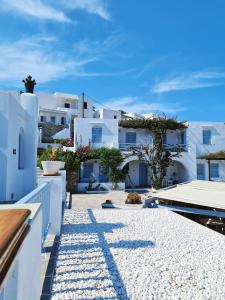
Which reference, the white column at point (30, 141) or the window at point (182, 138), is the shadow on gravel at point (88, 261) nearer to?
the white column at point (30, 141)

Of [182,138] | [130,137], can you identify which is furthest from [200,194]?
[182,138]

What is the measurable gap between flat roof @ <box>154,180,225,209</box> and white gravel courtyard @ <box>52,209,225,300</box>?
1913 mm

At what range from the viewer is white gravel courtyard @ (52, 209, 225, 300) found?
4098 mm

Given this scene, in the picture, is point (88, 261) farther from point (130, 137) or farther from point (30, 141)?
point (130, 137)

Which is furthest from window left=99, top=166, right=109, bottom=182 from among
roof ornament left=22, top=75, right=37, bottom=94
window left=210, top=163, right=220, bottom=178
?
roof ornament left=22, top=75, right=37, bottom=94

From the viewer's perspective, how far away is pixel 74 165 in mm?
23609

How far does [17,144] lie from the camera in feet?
30.9

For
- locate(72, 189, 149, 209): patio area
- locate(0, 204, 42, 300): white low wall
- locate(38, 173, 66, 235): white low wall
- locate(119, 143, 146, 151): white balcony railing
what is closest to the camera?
locate(0, 204, 42, 300): white low wall

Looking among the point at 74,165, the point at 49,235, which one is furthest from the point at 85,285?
the point at 74,165

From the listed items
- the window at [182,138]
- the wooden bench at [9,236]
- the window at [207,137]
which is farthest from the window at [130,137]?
the wooden bench at [9,236]

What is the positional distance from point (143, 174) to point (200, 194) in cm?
1853

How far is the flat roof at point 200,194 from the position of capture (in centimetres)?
1032

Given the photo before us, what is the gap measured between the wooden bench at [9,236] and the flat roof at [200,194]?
31.2 feet

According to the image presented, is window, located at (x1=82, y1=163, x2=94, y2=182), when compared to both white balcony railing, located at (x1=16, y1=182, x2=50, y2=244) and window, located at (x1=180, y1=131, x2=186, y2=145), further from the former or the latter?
white balcony railing, located at (x1=16, y1=182, x2=50, y2=244)
